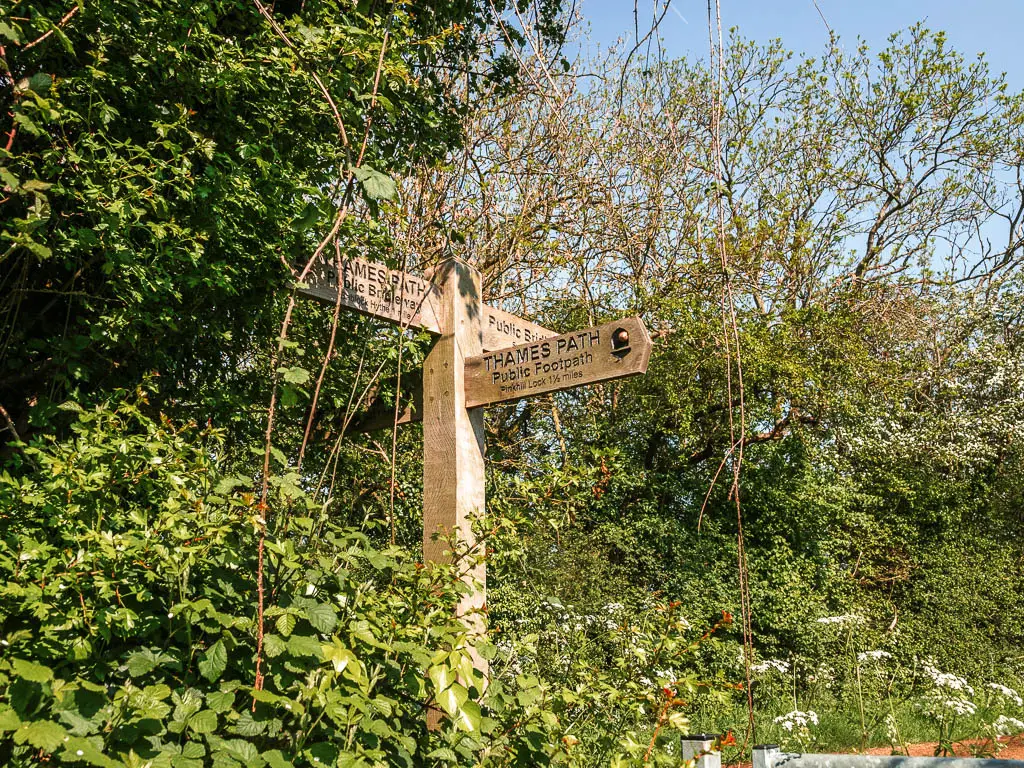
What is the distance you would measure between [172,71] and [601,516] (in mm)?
6916

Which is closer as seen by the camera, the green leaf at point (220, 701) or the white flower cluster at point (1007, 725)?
the green leaf at point (220, 701)

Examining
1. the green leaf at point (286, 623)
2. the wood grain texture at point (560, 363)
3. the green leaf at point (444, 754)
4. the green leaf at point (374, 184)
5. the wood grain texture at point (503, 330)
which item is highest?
the wood grain texture at point (503, 330)

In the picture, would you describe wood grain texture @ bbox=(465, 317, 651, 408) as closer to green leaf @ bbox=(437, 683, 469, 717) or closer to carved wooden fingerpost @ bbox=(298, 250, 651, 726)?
carved wooden fingerpost @ bbox=(298, 250, 651, 726)

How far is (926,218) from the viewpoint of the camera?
11.9m

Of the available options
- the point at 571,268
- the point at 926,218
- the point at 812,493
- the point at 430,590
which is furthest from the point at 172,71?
the point at 926,218

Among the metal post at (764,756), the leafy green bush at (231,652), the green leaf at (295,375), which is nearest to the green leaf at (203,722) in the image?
the leafy green bush at (231,652)

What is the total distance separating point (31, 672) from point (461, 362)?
7.12 ft

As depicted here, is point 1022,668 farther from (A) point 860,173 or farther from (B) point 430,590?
(B) point 430,590

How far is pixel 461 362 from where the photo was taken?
3463 millimetres

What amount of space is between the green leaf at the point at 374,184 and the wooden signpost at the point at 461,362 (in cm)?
104

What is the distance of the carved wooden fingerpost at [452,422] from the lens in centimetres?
321

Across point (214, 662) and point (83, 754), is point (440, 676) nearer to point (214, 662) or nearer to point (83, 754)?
point (214, 662)

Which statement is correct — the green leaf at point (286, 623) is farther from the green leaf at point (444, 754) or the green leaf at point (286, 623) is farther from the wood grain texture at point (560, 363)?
the wood grain texture at point (560, 363)

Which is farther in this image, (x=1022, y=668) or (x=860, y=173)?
(x=860, y=173)
